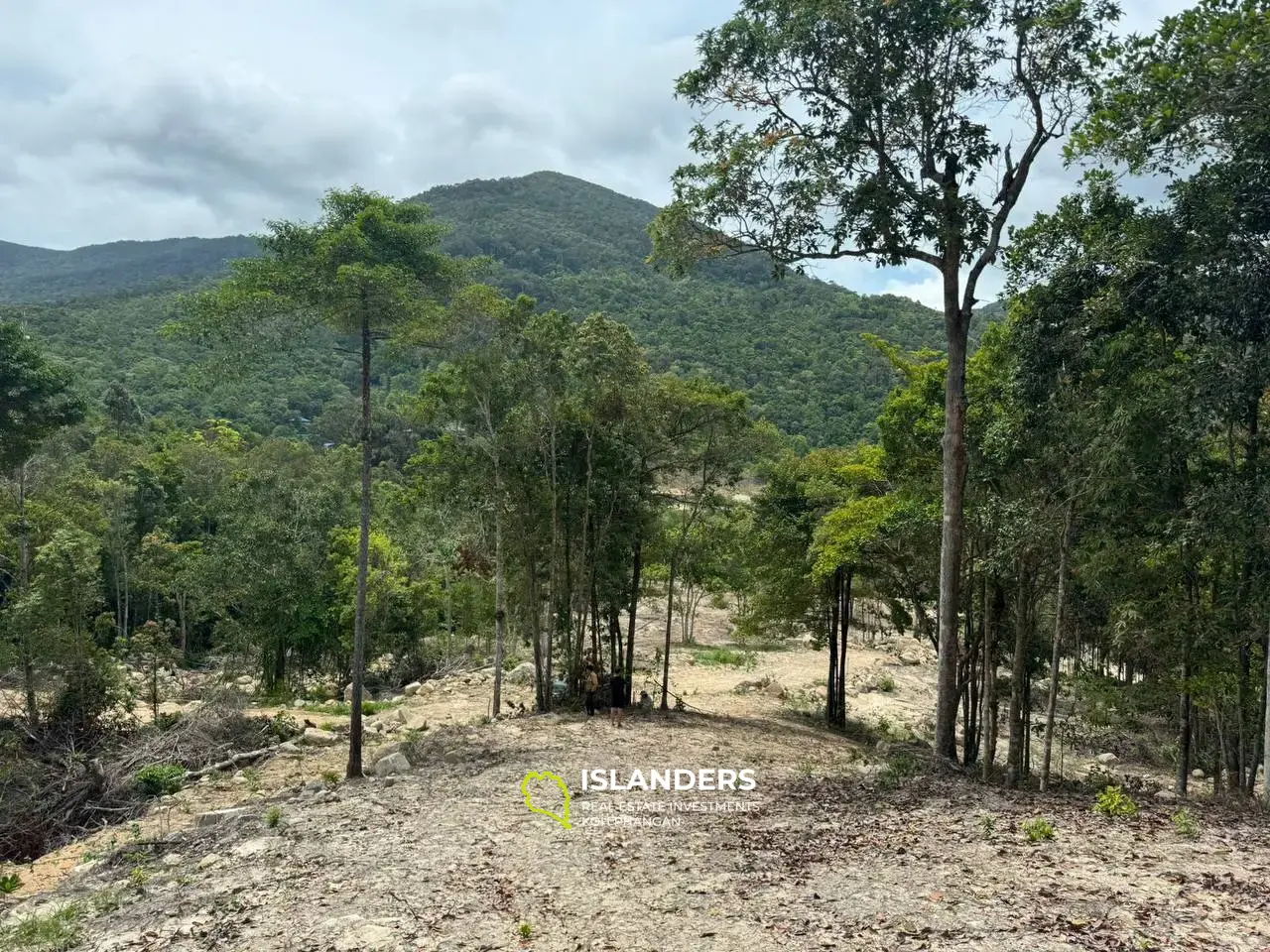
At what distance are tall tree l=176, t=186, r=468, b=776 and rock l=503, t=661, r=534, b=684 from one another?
14.0 meters

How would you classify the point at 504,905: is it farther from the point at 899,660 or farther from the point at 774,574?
the point at 899,660

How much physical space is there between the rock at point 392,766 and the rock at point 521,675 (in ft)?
42.7

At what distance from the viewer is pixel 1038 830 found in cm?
699

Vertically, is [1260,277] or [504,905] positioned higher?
[1260,277]

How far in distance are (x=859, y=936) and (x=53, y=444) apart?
37999 millimetres

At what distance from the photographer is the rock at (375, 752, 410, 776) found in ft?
39.6

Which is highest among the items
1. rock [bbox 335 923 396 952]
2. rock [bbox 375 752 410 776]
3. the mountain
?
the mountain

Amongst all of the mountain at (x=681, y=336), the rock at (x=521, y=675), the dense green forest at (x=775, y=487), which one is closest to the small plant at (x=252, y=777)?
the dense green forest at (x=775, y=487)

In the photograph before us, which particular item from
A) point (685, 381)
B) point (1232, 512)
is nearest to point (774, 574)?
point (685, 381)

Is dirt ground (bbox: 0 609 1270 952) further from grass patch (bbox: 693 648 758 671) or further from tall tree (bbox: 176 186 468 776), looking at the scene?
grass patch (bbox: 693 648 758 671)

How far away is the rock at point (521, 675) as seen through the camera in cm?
2586

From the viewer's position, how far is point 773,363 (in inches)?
3253

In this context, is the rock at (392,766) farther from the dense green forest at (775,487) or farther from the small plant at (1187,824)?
the small plant at (1187,824)

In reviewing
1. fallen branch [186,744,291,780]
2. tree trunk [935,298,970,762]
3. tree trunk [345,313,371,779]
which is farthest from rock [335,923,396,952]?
fallen branch [186,744,291,780]
